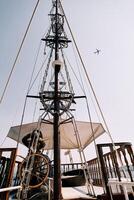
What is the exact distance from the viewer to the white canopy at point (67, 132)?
9406 mm

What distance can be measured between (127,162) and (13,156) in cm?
264

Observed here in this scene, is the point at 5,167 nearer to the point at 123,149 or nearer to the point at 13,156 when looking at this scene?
the point at 13,156

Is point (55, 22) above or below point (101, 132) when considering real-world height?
above

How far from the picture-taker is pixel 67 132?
10891 millimetres

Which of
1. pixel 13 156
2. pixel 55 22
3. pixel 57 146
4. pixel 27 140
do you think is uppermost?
pixel 55 22

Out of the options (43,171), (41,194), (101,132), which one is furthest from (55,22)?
(41,194)

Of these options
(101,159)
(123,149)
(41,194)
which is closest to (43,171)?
(41,194)

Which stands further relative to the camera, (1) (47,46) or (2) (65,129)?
(2) (65,129)

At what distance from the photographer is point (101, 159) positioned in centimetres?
383

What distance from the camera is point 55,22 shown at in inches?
356

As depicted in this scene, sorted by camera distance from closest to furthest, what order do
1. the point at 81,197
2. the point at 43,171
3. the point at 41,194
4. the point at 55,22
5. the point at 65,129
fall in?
the point at 81,197 < the point at 41,194 < the point at 43,171 < the point at 55,22 < the point at 65,129

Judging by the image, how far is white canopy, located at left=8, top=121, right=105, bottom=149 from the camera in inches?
370

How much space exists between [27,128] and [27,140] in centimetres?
330

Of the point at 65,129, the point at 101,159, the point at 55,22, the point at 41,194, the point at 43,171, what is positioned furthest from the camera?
the point at 65,129
